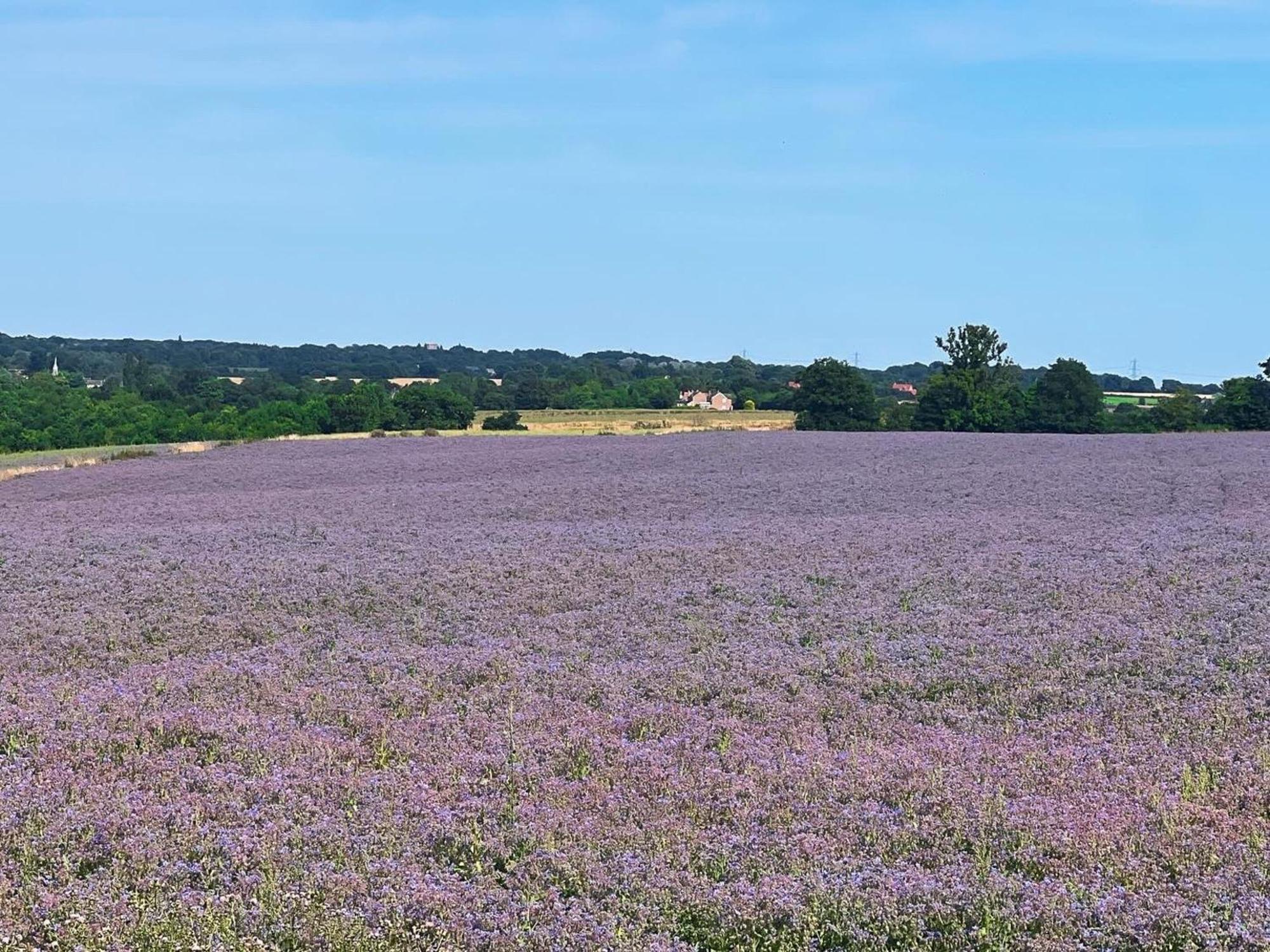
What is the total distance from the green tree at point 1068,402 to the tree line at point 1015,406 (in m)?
0.05

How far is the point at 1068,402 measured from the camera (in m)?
67.1

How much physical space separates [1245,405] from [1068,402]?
8247mm

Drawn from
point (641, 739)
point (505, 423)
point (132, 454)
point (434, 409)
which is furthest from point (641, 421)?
point (641, 739)

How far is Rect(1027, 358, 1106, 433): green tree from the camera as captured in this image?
66.3 metres

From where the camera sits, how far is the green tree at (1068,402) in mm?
66312

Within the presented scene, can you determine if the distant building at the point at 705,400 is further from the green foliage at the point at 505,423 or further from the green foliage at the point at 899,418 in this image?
the green foliage at the point at 505,423

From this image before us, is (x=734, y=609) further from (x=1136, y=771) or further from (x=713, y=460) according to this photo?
(x=713, y=460)

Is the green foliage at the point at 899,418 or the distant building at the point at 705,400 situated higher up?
the distant building at the point at 705,400

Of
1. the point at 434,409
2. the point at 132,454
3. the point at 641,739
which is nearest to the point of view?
the point at 641,739

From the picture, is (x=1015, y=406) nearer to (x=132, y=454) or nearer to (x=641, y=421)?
(x=641, y=421)

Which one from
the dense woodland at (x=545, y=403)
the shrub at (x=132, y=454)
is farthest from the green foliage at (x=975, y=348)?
the shrub at (x=132, y=454)

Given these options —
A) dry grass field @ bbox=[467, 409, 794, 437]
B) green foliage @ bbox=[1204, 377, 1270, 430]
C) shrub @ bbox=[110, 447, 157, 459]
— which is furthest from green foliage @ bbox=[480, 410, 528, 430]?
green foliage @ bbox=[1204, 377, 1270, 430]

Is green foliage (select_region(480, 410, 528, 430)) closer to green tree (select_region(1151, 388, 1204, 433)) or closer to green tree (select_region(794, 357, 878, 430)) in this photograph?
green tree (select_region(794, 357, 878, 430))

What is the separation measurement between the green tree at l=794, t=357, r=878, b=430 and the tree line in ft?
0.11
